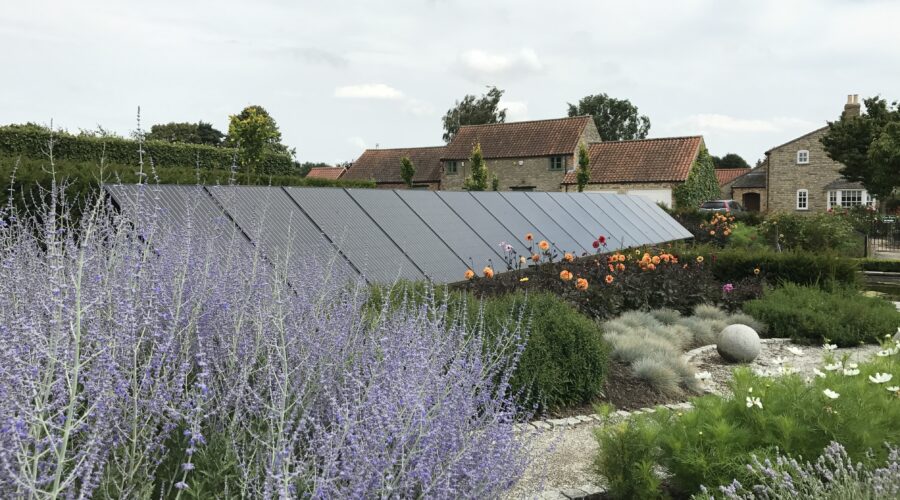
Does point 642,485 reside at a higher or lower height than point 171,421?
lower

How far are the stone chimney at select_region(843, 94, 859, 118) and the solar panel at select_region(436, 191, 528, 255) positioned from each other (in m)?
35.7

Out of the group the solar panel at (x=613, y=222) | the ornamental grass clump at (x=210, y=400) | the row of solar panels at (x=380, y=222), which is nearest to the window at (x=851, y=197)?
the solar panel at (x=613, y=222)

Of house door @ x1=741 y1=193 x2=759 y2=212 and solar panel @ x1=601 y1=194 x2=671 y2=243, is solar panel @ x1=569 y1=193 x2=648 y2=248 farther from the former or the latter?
house door @ x1=741 y1=193 x2=759 y2=212

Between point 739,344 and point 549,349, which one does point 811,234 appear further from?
point 549,349

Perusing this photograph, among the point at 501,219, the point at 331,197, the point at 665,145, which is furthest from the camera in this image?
the point at 665,145

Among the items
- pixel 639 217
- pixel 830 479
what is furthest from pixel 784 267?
pixel 830 479

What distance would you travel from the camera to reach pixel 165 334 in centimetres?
264

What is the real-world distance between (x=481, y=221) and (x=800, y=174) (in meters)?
38.0

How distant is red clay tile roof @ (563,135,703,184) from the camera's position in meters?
32.7

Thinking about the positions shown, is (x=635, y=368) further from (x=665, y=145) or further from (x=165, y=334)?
(x=665, y=145)

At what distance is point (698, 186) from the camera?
33594 mm

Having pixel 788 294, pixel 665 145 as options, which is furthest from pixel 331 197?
pixel 665 145

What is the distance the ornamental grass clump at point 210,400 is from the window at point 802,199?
4317 centimetres

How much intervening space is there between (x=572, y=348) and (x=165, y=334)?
3.21m
